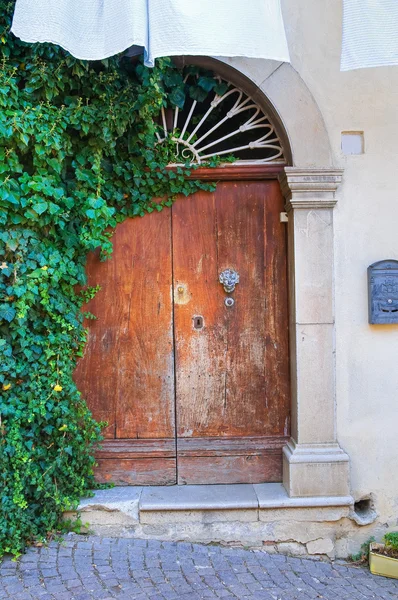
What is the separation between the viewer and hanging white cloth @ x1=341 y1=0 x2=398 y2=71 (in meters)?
3.32

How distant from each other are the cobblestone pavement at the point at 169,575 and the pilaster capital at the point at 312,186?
2571mm

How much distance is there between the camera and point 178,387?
4.26m

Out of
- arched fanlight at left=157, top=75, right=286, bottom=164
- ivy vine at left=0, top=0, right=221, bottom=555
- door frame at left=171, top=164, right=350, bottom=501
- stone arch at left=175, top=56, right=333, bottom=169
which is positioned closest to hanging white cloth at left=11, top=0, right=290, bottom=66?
ivy vine at left=0, top=0, right=221, bottom=555

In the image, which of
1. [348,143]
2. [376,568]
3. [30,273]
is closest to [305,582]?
[376,568]

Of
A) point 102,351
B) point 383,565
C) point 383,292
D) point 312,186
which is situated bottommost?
point 383,565

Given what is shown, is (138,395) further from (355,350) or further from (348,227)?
(348,227)

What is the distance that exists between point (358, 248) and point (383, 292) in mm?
377

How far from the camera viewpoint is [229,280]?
13.8 ft

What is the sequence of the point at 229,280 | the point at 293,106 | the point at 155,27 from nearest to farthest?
the point at 155,27, the point at 293,106, the point at 229,280

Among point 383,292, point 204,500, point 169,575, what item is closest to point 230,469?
point 204,500

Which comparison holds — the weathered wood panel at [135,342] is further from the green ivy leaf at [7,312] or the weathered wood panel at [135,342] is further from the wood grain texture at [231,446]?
the green ivy leaf at [7,312]

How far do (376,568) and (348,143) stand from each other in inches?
121

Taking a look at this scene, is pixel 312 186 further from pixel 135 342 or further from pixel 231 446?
pixel 231 446

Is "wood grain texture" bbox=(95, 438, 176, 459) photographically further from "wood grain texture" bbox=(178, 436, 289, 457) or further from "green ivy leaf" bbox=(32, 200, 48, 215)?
"green ivy leaf" bbox=(32, 200, 48, 215)
